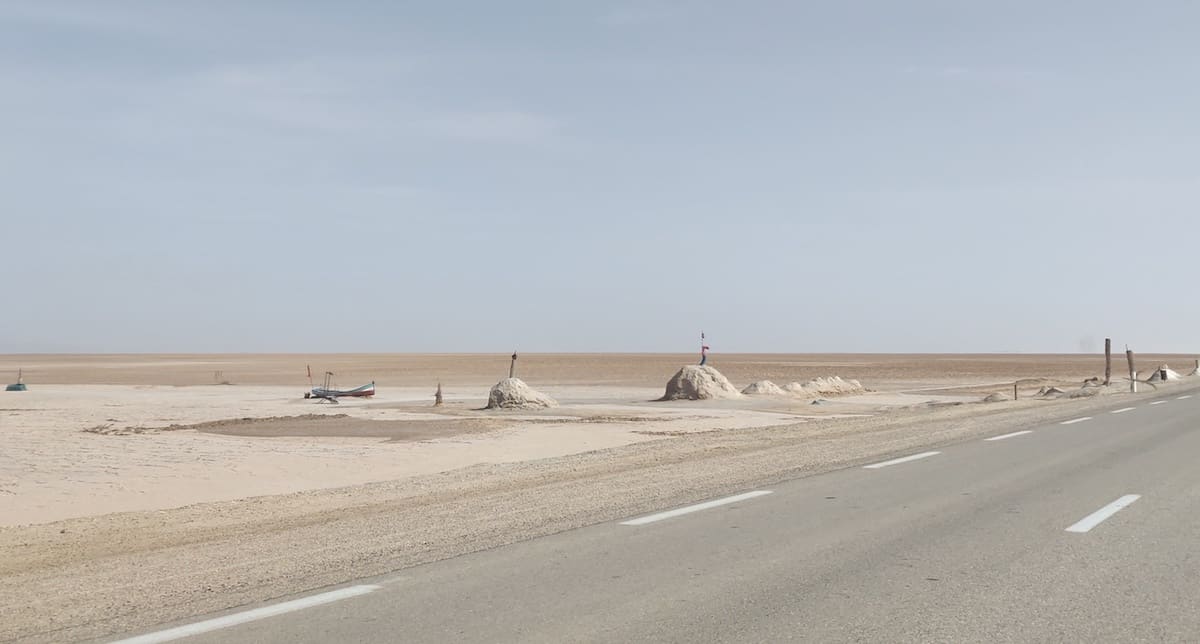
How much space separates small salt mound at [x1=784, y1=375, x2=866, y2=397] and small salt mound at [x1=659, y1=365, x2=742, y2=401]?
5.12 m

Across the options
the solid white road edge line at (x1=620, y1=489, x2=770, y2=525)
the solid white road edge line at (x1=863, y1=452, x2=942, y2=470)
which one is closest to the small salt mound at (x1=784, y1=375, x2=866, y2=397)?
the solid white road edge line at (x1=863, y1=452, x2=942, y2=470)

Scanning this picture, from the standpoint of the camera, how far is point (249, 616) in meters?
6.42

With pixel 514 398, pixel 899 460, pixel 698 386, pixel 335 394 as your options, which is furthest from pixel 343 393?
pixel 899 460

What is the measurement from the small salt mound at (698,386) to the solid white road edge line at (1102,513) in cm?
2698

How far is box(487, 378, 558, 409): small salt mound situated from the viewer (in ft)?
109

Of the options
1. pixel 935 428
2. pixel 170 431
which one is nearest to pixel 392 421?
pixel 170 431

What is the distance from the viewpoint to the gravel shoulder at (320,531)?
23.1 feet

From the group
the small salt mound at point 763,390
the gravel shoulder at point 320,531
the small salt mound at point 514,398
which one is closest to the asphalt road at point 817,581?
the gravel shoulder at point 320,531

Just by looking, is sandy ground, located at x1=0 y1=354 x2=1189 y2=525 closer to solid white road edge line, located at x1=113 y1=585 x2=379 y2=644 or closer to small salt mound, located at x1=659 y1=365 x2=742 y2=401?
small salt mound, located at x1=659 y1=365 x2=742 y2=401

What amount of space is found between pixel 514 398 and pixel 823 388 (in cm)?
1764

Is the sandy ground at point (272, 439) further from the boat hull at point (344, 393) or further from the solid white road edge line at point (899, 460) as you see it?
the solid white road edge line at point (899, 460)

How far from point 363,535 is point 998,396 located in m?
34.6

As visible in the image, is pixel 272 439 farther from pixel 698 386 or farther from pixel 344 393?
pixel 344 393

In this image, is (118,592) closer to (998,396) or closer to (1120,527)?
(1120,527)
